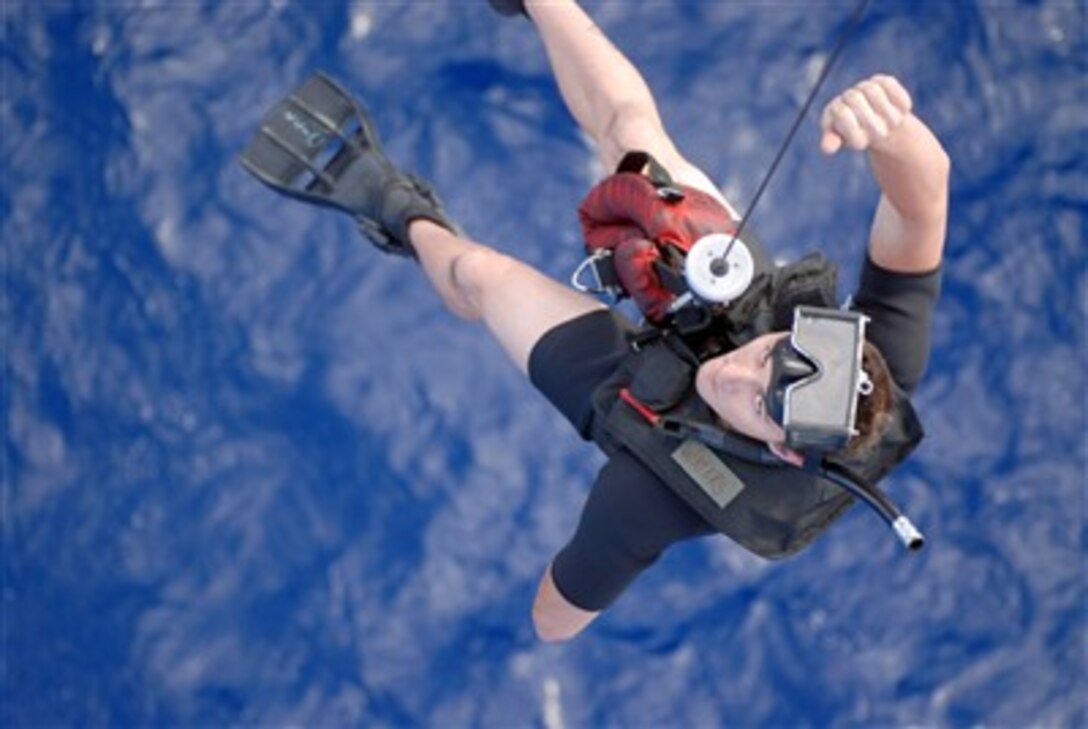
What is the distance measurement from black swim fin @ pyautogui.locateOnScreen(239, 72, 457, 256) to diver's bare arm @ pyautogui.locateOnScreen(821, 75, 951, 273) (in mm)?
1501

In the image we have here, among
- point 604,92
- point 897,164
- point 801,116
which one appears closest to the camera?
point 801,116

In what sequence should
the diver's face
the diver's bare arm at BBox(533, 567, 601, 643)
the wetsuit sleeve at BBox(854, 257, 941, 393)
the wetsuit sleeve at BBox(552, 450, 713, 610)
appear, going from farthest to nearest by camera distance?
the diver's bare arm at BBox(533, 567, 601, 643)
the wetsuit sleeve at BBox(552, 450, 713, 610)
the wetsuit sleeve at BBox(854, 257, 941, 393)
the diver's face

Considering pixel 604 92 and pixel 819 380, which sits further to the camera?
pixel 604 92

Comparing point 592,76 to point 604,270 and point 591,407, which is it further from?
point 591,407

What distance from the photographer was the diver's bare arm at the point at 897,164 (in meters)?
2.07

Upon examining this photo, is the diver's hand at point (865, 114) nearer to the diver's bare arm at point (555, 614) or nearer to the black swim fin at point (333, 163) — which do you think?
the diver's bare arm at point (555, 614)

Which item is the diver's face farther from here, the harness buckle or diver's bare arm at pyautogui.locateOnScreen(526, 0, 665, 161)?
diver's bare arm at pyautogui.locateOnScreen(526, 0, 665, 161)

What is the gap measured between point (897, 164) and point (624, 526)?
Answer: 0.92 m

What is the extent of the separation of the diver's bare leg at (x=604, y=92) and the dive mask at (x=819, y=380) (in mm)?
989

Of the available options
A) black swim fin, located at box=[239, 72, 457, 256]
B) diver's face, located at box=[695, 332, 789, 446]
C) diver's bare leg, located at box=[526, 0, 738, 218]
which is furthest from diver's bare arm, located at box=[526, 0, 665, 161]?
diver's face, located at box=[695, 332, 789, 446]

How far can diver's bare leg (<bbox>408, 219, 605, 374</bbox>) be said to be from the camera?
9.93 ft

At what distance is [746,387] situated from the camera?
228 cm

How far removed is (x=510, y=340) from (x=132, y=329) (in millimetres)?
1714

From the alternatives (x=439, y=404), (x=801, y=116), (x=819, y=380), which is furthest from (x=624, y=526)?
(x=439, y=404)
